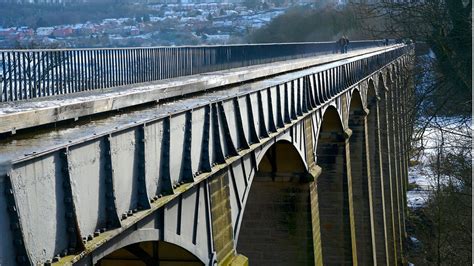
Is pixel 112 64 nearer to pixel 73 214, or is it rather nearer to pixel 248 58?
pixel 73 214

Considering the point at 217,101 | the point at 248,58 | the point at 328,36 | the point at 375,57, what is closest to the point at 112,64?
the point at 217,101

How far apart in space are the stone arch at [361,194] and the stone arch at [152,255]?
23.1 meters

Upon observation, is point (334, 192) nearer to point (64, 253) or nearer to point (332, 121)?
point (332, 121)

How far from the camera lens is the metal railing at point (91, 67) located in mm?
10016

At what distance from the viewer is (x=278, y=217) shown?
19953mm

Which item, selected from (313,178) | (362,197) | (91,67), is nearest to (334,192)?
(362,197)

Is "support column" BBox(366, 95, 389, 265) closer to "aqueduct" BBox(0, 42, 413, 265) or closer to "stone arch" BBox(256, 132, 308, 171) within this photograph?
"aqueduct" BBox(0, 42, 413, 265)

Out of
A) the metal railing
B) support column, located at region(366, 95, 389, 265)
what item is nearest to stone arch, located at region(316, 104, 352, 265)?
the metal railing

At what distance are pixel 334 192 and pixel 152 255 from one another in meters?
17.6

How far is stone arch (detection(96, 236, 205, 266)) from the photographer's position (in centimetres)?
942

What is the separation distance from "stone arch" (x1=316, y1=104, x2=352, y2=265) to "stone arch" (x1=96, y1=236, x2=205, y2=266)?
656 inches

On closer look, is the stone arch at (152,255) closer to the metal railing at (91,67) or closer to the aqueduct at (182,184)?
the aqueduct at (182,184)

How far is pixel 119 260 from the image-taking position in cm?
978

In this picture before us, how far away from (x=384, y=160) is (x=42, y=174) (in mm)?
36369
